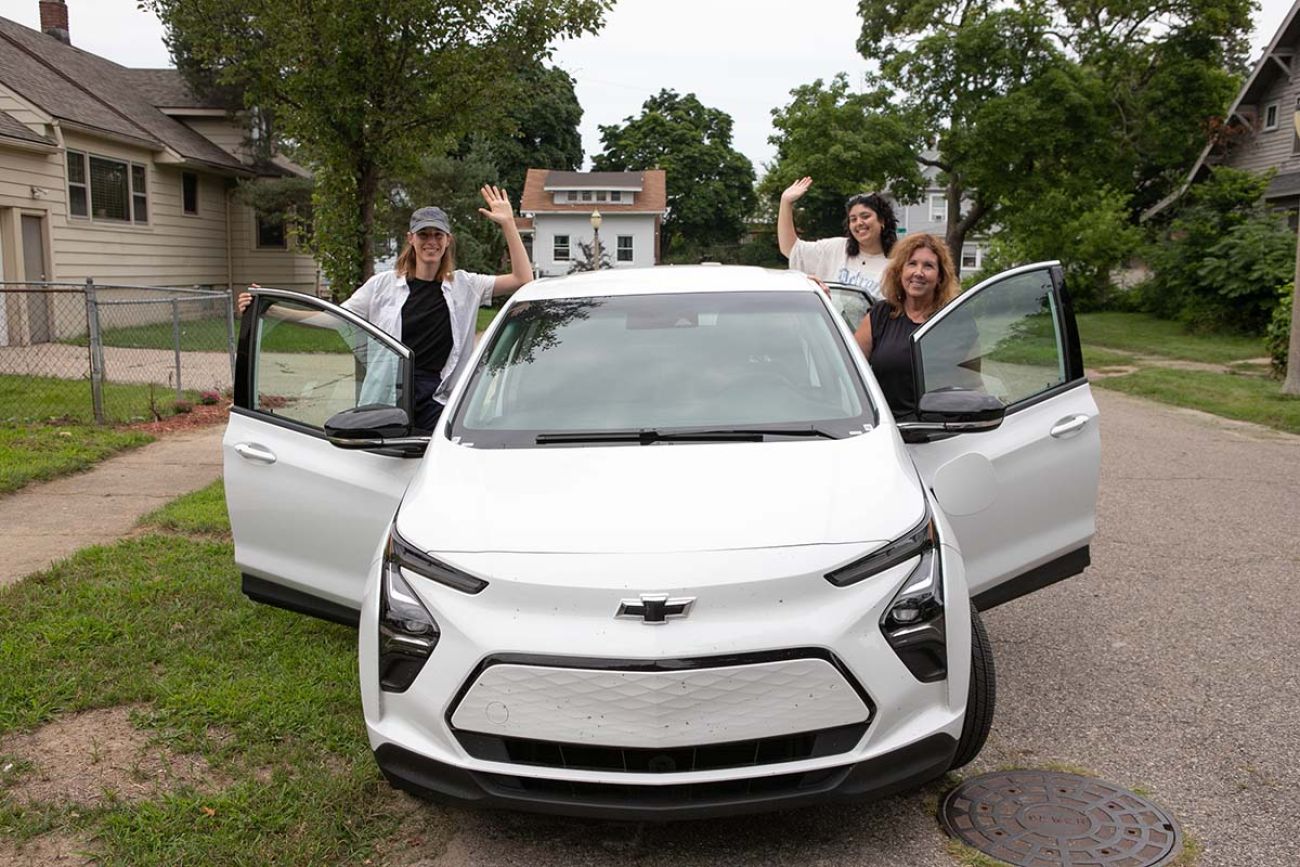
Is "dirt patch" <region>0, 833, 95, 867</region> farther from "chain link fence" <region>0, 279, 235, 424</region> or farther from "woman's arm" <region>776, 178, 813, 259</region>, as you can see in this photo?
"chain link fence" <region>0, 279, 235, 424</region>

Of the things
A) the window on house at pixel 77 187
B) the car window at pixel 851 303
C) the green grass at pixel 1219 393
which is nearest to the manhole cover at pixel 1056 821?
the car window at pixel 851 303

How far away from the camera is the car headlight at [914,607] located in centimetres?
292

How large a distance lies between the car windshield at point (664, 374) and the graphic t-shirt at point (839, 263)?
1.47m

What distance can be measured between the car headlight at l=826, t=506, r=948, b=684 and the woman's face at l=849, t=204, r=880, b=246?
3034mm

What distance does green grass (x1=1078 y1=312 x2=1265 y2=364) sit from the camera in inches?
767

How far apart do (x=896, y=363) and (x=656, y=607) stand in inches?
89.7

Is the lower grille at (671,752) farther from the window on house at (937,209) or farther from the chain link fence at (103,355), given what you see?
the window on house at (937,209)

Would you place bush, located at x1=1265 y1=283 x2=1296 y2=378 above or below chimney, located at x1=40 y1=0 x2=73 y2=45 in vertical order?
below

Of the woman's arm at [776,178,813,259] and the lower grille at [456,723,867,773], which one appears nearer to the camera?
the lower grille at [456,723,867,773]

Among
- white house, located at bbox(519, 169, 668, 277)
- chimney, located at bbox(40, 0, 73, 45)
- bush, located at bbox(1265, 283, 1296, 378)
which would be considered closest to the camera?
bush, located at bbox(1265, 283, 1296, 378)

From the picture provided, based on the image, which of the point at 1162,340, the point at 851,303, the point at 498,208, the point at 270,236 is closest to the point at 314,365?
the point at 498,208

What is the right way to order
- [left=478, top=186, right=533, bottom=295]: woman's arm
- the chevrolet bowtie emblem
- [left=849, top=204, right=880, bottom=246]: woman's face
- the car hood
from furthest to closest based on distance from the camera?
1. [left=849, top=204, right=880, bottom=246]: woman's face
2. [left=478, top=186, right=533, bottom=295]: woman's arm
3. the car hood
4. the chevrolet bowtie emblem

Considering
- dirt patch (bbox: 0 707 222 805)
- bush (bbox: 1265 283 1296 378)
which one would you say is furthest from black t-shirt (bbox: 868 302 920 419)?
bush (bbox: 1265 283 1296 378)

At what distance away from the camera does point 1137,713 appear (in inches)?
165
